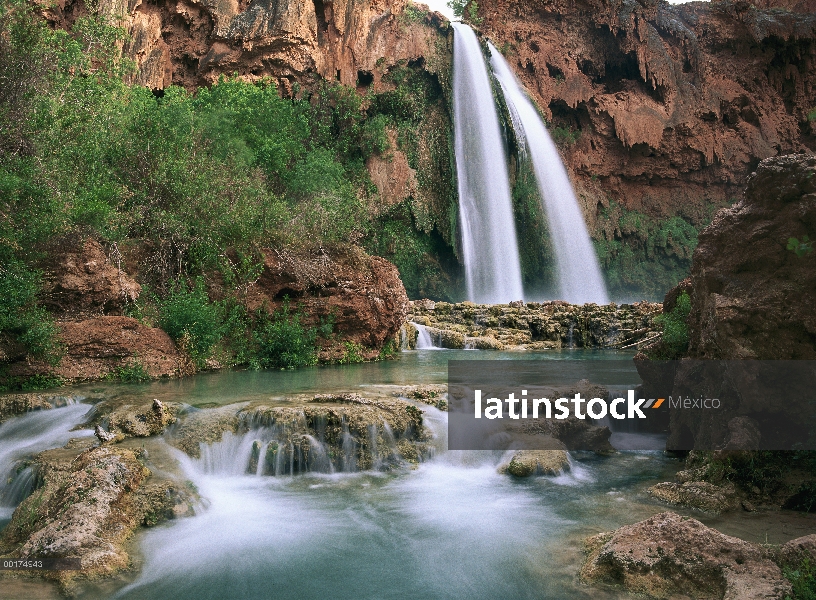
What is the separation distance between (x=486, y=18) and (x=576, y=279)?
53.5 ft

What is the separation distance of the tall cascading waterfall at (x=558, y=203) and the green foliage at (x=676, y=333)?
24165 millimetres

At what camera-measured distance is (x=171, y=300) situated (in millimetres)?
12664

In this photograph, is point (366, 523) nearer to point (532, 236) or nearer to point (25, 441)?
point (25, 441)

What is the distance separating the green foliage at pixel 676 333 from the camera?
8.02m

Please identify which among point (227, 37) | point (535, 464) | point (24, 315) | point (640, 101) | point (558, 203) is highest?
point (640, 101)

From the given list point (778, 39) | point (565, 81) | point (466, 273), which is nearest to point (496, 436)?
point (466, 273)

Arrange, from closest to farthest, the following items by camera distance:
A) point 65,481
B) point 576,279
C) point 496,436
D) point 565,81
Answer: point 65,481, point 496,436, point 576,279, point 565,81

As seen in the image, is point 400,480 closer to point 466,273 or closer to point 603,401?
point 603,401

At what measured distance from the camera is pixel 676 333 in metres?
8.04

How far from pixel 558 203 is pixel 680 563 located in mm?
30232

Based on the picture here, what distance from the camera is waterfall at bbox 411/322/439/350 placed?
1934cm

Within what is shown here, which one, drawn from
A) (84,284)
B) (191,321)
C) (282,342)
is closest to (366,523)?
(191,321)

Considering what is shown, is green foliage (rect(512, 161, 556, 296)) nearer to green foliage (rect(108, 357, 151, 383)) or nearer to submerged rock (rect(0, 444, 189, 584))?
green foliage (rect(108, 357, 151, 383))
